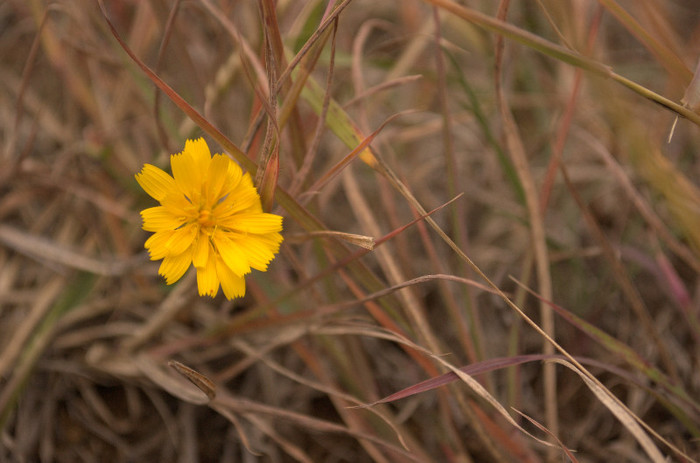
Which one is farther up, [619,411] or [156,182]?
[156,182]

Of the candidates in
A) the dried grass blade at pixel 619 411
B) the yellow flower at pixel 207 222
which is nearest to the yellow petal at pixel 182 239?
the yellow flower at pixel 207 222

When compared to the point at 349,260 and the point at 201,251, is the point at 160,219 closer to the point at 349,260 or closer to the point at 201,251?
the point at 201,251

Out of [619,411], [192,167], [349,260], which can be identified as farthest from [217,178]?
[619,411]

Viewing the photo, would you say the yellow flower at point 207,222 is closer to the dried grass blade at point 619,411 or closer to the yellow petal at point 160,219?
the yellow petal at point 160,219

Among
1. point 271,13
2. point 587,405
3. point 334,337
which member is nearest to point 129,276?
point 334,337

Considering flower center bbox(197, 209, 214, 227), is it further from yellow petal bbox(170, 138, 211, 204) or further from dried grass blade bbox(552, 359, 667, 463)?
dried grass blade bbox(552, 359, 667, 463)

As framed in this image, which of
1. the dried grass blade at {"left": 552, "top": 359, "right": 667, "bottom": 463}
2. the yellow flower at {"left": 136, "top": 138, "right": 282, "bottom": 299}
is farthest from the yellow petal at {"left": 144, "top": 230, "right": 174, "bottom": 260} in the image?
the dried grass blade at {"left": 552, "top": 359, "right": 667, "bottom": 463}
